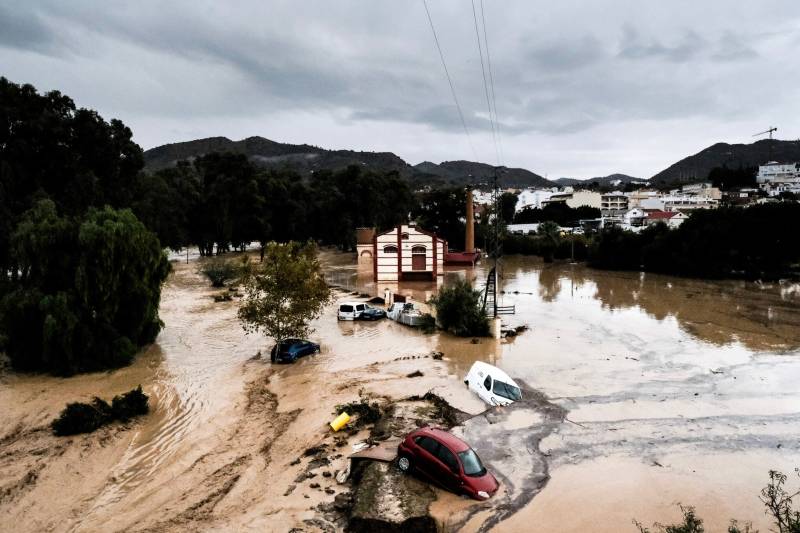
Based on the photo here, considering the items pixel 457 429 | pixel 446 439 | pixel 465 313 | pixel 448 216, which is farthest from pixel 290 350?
pixel 448 216

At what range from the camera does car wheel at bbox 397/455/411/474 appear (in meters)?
12.7

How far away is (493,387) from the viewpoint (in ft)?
62.5

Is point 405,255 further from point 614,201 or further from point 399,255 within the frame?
point 614,201

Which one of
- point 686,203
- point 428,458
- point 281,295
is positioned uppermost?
point 686,203

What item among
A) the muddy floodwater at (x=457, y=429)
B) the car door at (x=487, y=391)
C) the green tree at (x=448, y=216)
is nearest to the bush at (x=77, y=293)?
the muddy floodwater at (x=457, y=429)

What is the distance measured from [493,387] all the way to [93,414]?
13.3 metres

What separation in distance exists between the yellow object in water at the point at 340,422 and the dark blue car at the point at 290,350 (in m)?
8.60

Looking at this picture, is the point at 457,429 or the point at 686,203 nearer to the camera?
the point at 457,429

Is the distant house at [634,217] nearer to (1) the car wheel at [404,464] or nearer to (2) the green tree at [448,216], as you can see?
(2) the green tree at [448,216]

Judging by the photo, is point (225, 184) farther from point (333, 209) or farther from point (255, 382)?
point (255, 382)

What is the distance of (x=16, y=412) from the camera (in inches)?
745

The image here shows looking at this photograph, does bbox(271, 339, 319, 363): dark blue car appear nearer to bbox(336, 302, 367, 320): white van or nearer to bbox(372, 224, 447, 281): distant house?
bbox(336, 302, 367, 320): white van

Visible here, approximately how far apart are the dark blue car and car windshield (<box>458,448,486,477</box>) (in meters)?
14.0

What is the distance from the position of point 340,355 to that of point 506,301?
69.7ft
